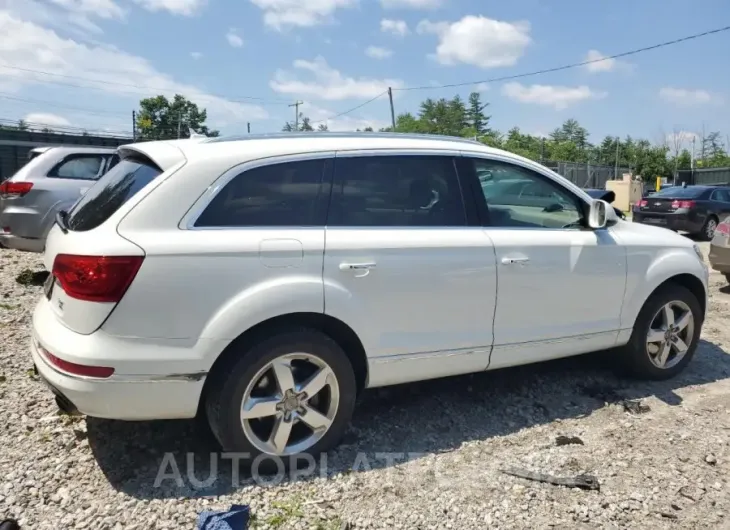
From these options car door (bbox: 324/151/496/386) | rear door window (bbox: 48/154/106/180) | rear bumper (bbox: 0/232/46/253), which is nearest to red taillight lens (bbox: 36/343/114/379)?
car door (bbox: 324/151/496/386)

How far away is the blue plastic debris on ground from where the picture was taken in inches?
99.7

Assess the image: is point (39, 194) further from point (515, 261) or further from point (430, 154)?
point (515, 261)

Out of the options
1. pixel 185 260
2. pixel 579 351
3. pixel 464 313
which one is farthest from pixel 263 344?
pixel 579 351

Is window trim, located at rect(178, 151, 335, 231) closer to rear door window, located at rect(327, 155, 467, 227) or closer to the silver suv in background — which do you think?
rear door window, located at rect(327, 155, 467, 227)

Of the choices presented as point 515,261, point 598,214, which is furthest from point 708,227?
point 515,261

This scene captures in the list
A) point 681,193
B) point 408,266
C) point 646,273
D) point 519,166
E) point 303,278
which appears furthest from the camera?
point 681,193

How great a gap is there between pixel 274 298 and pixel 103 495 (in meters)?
1.26

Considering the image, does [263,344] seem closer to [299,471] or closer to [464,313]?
[299,471]

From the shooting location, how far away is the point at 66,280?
2.69 meters

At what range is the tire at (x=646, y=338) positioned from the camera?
14.2ft

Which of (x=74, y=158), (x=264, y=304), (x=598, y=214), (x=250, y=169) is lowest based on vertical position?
(x=264, y=304)

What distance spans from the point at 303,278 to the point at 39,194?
5987 millimetres

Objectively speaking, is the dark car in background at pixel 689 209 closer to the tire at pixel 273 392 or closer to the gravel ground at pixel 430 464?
the gravel ground at pixel 430 464

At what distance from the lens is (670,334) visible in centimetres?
447
